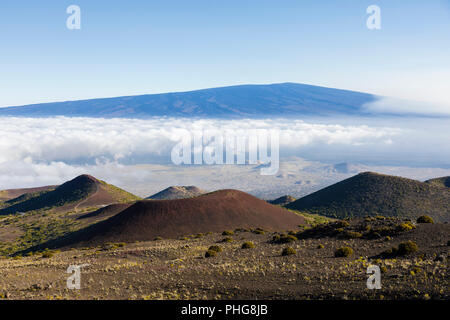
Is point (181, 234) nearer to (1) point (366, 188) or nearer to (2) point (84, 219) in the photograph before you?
(2) point (84, 219)

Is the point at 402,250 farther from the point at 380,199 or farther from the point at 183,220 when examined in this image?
the point at 380,199

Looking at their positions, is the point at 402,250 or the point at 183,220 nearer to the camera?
the point at 402,250

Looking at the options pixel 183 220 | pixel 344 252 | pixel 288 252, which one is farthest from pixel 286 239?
pixel 183 220

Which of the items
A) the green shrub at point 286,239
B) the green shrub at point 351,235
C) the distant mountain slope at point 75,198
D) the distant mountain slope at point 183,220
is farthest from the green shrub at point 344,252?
the distant mountain slope at point 75,198

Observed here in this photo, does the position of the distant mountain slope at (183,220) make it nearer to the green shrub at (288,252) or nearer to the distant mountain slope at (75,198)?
the green shrub at (288,252)

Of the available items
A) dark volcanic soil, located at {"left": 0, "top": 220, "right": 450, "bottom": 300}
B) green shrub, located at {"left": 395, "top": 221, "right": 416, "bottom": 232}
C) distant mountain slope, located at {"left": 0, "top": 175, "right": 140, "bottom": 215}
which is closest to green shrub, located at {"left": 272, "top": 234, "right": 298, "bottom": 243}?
dark volcanic soil, located at {"left": 0, "top": 220, "right": 450, "bottom": 300}
